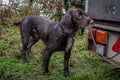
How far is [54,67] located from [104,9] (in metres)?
1.99

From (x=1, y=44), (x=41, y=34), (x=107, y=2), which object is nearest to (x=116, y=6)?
(x=107, y=2)

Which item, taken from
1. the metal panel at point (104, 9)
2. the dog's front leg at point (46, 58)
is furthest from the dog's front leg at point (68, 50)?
the metal panel at point (104, 9)

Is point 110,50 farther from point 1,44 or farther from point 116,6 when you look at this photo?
point 1,44

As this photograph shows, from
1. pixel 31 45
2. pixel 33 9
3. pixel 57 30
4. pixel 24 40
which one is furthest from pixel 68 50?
pixel 33 9

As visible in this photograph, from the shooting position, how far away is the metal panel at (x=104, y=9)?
3897 millimetres

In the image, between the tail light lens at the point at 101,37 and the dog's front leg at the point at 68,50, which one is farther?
the dog's front leg at the point at 68,50

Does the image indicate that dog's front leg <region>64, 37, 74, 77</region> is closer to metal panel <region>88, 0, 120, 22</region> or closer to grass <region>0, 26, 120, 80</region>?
grass <region>0, 26, 120, 80</region>

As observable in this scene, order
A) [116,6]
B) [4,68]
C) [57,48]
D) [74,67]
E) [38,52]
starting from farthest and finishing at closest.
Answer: [38,52] < [74,67] < [4,68] < [57,48] < [116,6]

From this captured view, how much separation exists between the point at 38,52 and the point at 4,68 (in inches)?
66.2

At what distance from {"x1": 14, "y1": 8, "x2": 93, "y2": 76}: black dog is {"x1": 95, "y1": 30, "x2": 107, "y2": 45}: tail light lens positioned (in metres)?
0.25

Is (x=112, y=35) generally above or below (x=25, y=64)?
above

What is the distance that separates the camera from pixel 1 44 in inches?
284

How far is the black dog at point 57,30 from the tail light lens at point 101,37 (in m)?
0.25

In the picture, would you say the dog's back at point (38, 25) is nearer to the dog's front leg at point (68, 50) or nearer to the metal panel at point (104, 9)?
the dog's front leg at point (68, 50)
